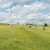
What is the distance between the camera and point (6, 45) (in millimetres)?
41844

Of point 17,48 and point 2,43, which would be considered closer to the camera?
point 17,48

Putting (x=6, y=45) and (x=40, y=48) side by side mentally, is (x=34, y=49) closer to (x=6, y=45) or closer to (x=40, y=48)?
(x=40, y=48)

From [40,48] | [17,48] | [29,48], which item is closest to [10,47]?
[17,48]

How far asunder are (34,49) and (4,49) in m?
6.38

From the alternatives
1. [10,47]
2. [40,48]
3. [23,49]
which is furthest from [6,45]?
[40,48]

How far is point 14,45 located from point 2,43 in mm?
3261

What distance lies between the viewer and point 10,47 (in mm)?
40594

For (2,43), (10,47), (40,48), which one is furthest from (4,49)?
(40,48)

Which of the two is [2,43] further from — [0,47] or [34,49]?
[34,49]

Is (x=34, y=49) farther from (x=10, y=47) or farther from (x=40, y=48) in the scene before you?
(x=10, y=47)

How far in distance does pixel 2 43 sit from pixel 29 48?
Answer: 7.06m

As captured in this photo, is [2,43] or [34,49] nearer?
[34,49]

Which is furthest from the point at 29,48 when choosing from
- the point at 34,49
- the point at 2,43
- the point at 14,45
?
the point at 2,43

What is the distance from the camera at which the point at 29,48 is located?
40594 millimetres
